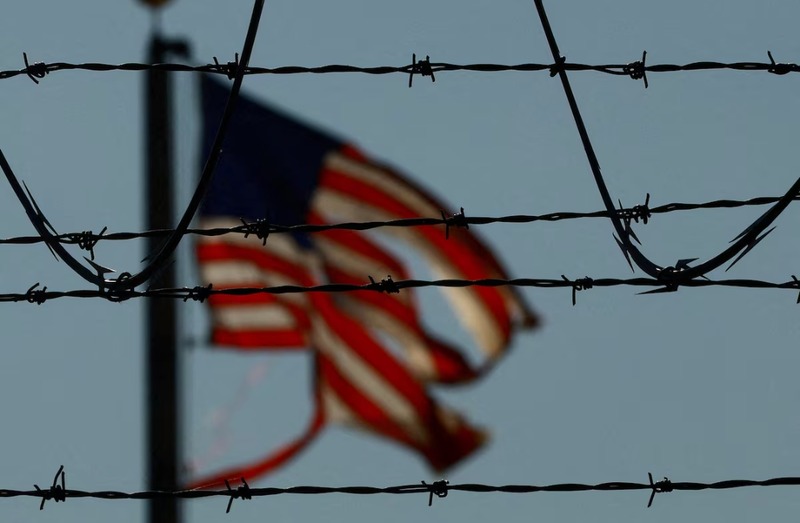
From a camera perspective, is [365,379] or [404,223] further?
[365,379]

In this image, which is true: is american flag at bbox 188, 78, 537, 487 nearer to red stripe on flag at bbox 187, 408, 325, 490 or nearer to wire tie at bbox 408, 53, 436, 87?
red stripe on flag at bbox 187, 408, 325, 490

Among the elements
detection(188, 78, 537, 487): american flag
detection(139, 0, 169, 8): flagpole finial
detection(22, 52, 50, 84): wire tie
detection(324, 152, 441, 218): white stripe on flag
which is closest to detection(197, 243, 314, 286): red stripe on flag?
detection(188, 78, 537, 487): american flag

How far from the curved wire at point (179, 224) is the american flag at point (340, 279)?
828 cm

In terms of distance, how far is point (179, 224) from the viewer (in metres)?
6.81

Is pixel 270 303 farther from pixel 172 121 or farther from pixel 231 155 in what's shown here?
pixel 172 121

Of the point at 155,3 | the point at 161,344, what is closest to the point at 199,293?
the point at 161,344

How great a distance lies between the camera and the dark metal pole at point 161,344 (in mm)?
12602

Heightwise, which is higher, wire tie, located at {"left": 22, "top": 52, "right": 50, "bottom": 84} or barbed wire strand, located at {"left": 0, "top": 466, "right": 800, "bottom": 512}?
wire tie, located at {"left": 22, "top": 52, "right": 50, "bottom": 84}

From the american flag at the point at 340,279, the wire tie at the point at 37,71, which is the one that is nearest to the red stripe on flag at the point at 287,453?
the american flag at the point at 340,279

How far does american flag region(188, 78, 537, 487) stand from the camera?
645 inches

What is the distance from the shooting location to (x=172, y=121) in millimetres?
13773

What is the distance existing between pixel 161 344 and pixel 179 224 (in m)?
6.43

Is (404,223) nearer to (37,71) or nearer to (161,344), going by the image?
(37,71)

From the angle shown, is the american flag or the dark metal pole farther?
the american flag
